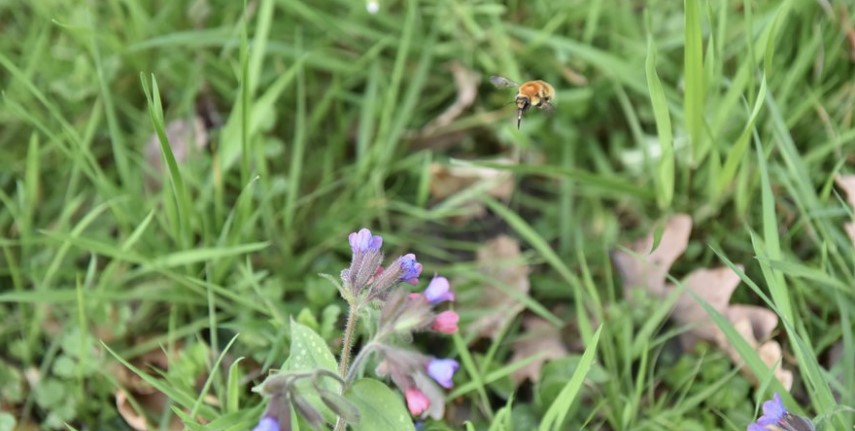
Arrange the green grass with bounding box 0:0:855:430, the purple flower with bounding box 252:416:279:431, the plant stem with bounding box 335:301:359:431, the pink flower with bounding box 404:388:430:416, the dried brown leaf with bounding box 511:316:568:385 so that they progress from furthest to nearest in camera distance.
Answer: the dried brown leaf with bounding box 511:316:568:385 → the green grass with bounding box 0:0:855:430 → the plant stem with bounding box 335:301:359:431 → the pink flower with bounding box 404:388:430:416 → the purple flower with bounding box 252:416:279:431

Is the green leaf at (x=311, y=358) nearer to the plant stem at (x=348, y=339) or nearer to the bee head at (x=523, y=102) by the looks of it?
the plant stem at (x=348, y=339)

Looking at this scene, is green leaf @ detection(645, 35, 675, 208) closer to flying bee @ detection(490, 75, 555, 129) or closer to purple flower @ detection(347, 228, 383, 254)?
flying bee @ detection(490, 75, 555, 129)

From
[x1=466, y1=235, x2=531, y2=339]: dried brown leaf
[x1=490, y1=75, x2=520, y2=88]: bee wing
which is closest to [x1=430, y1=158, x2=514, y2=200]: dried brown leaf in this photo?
[x1=466, y1=235, x2=531, y2=339]: dried brown leaf

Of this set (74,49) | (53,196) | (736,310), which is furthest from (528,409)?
(74,49)

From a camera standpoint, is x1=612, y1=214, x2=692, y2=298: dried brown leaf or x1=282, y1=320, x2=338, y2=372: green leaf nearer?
x1=282, y1=320, x2=338, y2=372: green leaf

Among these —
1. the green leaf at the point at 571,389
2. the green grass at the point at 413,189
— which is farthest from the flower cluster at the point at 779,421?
the green leaf at the point at 571,389

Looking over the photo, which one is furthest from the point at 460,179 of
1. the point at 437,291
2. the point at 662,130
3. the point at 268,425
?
the point at 268,425
